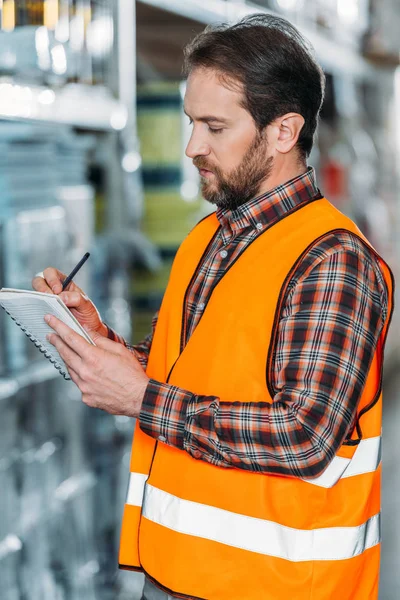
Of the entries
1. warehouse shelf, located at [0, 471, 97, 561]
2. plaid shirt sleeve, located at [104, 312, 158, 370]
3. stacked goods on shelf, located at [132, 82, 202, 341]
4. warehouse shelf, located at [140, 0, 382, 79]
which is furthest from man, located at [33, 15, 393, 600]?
stacked goods on shelf, located at [132, 82, 202, 341]

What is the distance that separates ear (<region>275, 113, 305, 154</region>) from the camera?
5.56 ft

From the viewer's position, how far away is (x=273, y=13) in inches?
155

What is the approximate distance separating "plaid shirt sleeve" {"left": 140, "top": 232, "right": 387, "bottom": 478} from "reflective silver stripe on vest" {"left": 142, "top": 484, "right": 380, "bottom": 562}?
0.41 feet

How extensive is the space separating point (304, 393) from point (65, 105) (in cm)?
126

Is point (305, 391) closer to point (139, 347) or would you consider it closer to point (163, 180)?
point (139, 347)

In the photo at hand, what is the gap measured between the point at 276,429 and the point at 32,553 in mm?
1391

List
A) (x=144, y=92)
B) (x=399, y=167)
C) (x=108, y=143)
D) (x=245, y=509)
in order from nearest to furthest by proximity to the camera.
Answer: (x=245, y=509)
(x=108, y=143)
(x=144, y=92)
(x=399, y=167)

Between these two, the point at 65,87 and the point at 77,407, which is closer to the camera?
the point at 65,87

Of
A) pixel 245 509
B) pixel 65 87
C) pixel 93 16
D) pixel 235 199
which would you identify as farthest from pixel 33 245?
pixel 245 509

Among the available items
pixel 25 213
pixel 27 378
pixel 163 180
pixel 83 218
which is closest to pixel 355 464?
pixel 27 378

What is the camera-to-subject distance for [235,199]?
1709mm

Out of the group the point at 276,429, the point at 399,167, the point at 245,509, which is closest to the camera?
the point at 276,429

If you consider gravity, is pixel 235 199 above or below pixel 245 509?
above

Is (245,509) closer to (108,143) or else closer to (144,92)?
(108,143)
